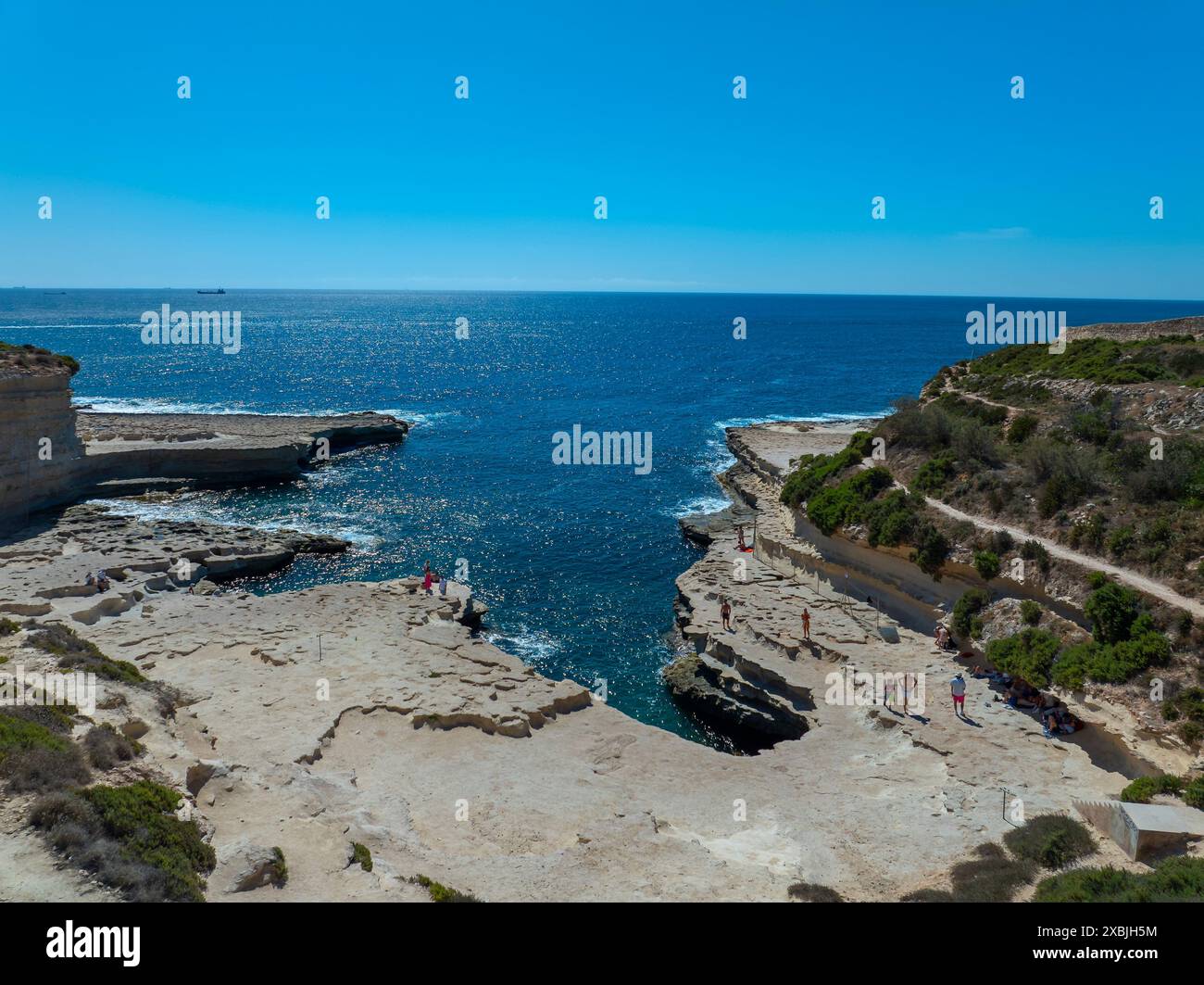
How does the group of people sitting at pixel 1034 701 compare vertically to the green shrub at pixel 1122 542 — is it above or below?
below

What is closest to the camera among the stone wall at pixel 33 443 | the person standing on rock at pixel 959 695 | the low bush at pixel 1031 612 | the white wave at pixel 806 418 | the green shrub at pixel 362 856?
the green shrub at pixel 362 856

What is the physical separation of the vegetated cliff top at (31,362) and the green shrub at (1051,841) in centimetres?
4826

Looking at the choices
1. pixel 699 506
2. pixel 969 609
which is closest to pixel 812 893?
pixel 969 609

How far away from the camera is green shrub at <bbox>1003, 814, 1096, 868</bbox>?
1497 centimetres

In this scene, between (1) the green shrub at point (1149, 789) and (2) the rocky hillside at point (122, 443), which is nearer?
(1) the green shrub at point (1149, 789)

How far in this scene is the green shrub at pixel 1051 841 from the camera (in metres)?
15.0

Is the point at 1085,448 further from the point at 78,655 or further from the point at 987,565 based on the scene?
the point at 78,655

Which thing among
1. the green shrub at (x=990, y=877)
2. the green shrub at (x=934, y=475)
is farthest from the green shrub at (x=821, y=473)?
the green shrub at (x=990, y=877)

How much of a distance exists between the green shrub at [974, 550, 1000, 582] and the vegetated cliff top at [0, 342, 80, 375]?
153 ft

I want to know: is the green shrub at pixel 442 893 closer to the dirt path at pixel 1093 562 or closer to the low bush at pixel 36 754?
the low bush at pixel 36 754

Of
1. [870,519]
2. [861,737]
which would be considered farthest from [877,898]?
[870,519]

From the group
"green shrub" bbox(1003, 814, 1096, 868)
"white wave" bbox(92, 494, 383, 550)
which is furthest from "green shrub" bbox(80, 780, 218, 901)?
"white wave" bbox(92, 494, 383, 550)

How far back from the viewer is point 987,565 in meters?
26.7

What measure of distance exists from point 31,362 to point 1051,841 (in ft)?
170
